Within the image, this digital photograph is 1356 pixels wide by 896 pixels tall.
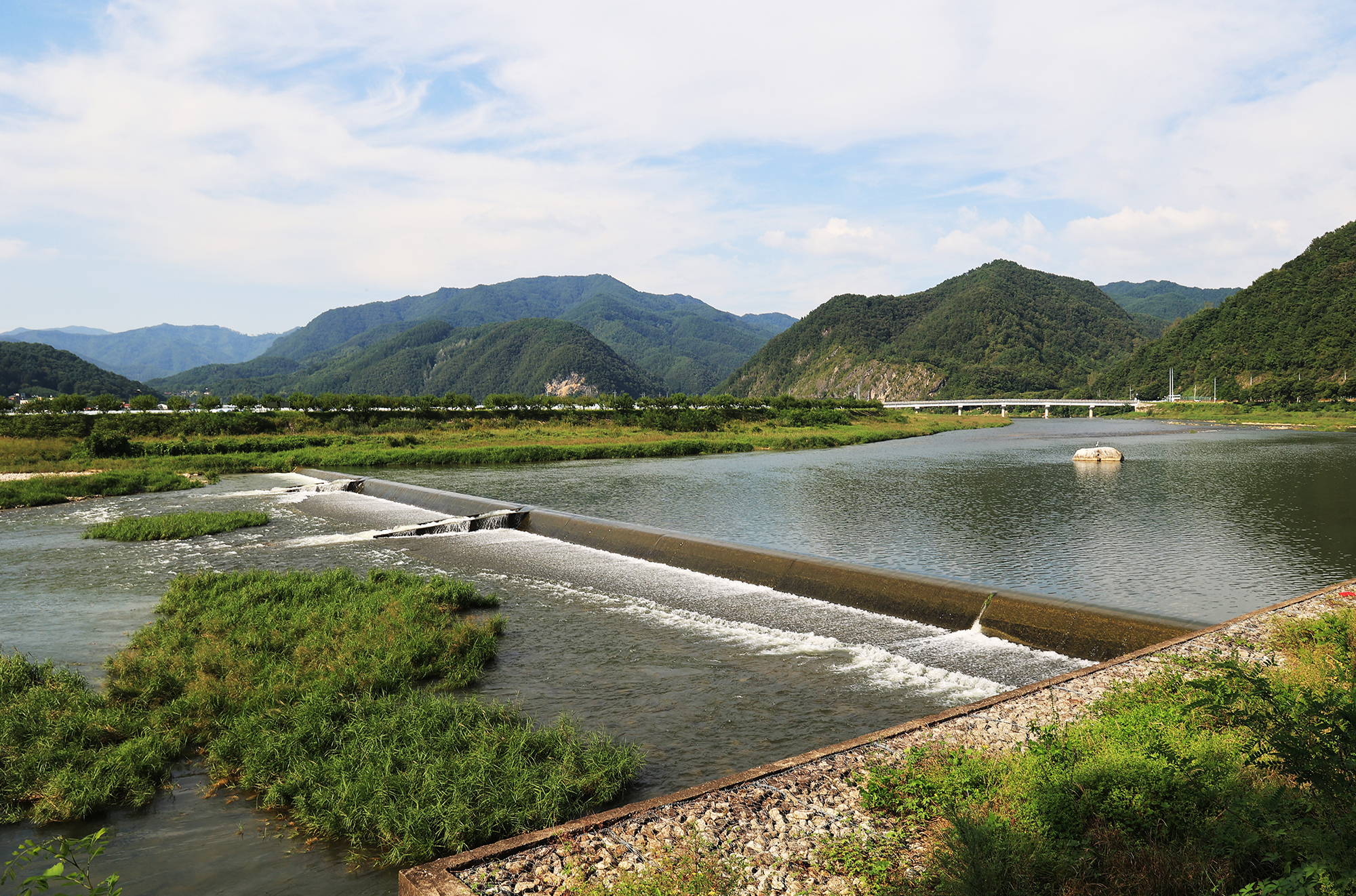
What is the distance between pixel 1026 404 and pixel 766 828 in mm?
163949

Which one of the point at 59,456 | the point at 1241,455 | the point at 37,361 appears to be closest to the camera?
the point at 59,456

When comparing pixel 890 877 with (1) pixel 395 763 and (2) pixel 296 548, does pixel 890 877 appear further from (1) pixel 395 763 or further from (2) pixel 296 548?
(2) pixel 296 548

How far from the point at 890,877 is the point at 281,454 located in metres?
49.6

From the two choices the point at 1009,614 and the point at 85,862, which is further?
the point at 1009,614

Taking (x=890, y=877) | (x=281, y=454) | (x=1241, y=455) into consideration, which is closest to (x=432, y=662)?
(x=890, y=877)

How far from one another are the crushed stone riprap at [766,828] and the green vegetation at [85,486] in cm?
3351

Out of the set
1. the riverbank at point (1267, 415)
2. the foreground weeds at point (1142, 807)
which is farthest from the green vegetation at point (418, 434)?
the foreground weeds at point (1142, 807)

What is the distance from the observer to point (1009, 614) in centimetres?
1081

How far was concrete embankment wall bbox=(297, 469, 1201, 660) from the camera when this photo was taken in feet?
32.4

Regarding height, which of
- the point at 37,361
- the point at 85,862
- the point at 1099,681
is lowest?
the point at 85,862

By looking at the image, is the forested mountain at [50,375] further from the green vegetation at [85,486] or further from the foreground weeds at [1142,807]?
the foreground weeds at [1142,807]

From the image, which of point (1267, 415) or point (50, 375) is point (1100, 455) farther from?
point (50, 375)

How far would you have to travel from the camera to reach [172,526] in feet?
71.4

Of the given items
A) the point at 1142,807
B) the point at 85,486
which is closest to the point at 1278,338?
the point at 1142,807
